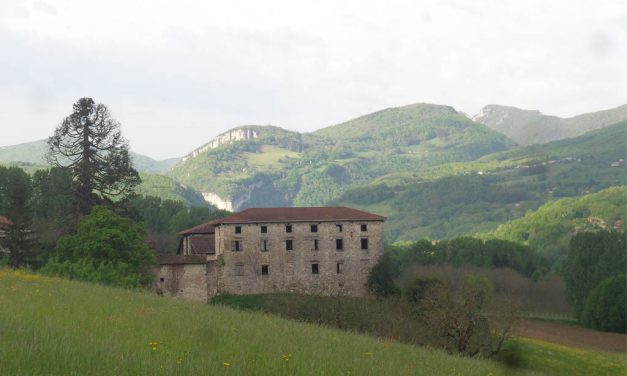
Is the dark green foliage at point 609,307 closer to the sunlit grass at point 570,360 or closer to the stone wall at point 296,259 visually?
the sunlit grass at point 570,360

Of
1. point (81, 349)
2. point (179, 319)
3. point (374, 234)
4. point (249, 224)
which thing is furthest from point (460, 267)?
point (81, 349)

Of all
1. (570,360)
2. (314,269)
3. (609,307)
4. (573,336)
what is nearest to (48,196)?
(314,269)

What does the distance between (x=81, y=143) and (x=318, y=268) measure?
27.3 m

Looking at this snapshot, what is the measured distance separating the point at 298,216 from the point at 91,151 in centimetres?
2215

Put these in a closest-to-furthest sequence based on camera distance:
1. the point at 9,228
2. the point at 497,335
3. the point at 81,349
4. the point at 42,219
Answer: the point at 81,349 < the point at 497,335 < the point at 9,228 < the point at 42,219

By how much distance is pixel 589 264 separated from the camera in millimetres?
97750

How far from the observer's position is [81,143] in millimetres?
75062

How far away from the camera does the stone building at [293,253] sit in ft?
252

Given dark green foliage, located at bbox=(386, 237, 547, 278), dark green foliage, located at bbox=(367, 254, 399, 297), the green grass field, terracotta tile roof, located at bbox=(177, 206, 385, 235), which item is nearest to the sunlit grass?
dark green foliage, located at bbox=(367, 254, 399, 297)

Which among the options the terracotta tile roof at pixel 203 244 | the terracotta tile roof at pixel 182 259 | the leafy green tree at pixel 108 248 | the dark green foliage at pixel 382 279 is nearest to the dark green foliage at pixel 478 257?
the dark green foliage at pixel 382 279

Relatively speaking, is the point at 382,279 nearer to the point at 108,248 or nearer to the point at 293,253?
the point at 293,253

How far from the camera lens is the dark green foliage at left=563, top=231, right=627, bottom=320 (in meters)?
94.2

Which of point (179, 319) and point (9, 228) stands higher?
point (9, 228)

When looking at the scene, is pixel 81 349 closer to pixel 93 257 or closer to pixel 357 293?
pixel 93 257
